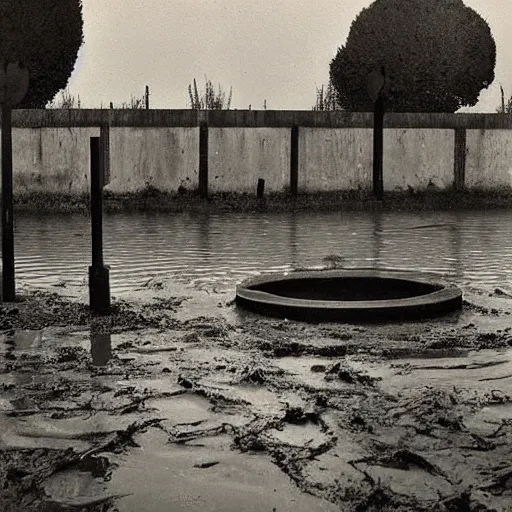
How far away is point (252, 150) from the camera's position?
17359 mm

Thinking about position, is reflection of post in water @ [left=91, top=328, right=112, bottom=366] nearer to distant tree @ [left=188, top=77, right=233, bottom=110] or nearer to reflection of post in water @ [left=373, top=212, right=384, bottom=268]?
reflection of post in water @ [left=373, top=212, right=384, bottom=268]

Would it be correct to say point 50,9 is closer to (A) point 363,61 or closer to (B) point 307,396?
(A) point 363,61

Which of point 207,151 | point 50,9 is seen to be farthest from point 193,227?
point 50,9

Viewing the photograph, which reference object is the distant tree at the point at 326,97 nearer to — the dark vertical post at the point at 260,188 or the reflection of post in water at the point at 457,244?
the dark vertical post at the point at 260,188

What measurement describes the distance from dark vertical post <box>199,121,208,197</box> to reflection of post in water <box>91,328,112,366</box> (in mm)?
11520

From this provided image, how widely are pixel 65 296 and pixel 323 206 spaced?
34.3 feet

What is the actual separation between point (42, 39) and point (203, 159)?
3325mm

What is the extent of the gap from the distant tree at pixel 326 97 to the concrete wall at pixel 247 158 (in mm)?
4442

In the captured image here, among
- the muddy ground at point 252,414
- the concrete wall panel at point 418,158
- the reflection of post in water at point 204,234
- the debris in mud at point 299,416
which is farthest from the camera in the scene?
the concrete wall panel at point 418,158

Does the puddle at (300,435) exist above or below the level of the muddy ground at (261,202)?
below

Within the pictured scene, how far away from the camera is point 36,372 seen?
184 inches

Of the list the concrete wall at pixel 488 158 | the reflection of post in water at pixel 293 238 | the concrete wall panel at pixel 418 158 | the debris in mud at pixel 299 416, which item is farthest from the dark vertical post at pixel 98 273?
the concrete wall at pixel 488 158

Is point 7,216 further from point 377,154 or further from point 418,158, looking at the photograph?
point 418,158

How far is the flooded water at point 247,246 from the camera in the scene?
837cm
